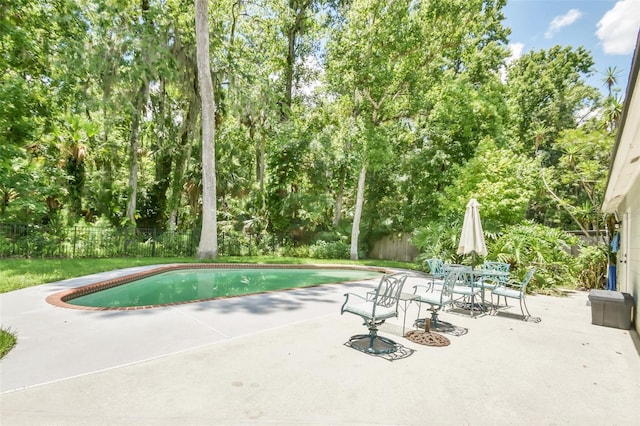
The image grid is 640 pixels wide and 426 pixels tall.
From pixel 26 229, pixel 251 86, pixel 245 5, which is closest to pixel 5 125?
pixel 26 229

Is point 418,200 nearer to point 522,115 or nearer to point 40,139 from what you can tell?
point 522,115

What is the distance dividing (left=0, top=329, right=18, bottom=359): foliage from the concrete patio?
0.12 meters

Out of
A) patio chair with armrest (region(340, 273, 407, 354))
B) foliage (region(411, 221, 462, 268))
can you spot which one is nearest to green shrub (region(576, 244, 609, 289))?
foliage (region(411, 221, 462, 268))

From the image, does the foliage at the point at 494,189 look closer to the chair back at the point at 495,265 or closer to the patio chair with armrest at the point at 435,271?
the chair back at the point at 495,265

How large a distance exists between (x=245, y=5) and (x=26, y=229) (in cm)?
1701

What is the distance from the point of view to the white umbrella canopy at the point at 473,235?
7406 millimetres

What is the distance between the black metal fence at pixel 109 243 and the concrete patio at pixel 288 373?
711cm

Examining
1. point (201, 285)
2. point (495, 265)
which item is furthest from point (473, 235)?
point (201, 285)

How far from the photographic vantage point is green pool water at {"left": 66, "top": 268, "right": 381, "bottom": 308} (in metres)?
7.60

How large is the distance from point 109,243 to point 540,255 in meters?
16.1

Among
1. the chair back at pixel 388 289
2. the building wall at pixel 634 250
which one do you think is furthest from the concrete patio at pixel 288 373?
the building wall at pixel 634 250

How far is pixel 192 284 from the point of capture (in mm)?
9961

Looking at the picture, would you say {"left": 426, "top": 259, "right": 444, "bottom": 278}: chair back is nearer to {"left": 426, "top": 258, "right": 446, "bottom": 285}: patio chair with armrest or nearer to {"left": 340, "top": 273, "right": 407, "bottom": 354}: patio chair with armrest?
{"left": 426, "top": 258, "right": 446, "bottom": 285}: patio chair with armrest

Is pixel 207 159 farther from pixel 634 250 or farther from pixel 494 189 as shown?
pixel 634 250
